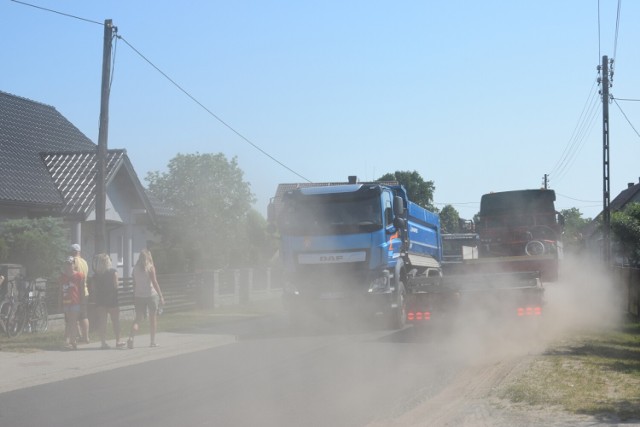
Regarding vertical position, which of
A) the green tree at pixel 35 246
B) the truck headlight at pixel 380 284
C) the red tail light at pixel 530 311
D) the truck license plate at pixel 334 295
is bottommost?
the red tail light at pixel 530 311

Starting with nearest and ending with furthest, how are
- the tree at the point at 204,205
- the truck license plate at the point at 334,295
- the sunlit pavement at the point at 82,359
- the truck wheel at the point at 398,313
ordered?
1. the sunlit pavement at the point at 82,359
2. the truck license plate at the point at 334,295
3. the truck wheel at the point at 398,313
4. the tree at the point at 204,205

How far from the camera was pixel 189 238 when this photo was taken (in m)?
31.8

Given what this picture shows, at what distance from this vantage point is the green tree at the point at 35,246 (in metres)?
18.8

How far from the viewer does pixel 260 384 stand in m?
11.0

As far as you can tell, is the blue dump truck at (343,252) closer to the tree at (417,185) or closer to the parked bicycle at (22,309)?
the parked bicycle at (22,309)

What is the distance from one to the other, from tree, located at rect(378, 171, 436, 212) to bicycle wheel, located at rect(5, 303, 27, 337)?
59.6 meters

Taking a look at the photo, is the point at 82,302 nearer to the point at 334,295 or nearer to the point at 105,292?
the point at 105,292

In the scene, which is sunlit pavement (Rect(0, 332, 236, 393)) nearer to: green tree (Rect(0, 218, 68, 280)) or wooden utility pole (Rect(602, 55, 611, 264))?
green tree (Rect(0, 218, 68, 280))

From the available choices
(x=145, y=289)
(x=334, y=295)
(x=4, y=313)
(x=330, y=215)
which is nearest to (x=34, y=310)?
(x=4, y=313)

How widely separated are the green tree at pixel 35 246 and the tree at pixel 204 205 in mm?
3373

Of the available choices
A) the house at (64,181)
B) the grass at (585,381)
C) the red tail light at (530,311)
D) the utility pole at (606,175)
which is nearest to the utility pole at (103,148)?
the house at (64,181)

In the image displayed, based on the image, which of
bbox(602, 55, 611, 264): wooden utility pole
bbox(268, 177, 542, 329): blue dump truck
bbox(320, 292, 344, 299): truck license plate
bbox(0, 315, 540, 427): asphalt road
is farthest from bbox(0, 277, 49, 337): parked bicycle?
bbox(602, 55, 611, 264): wooden utility pole

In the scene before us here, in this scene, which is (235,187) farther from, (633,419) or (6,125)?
(633,419)

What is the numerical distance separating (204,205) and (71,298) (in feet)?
30.4
